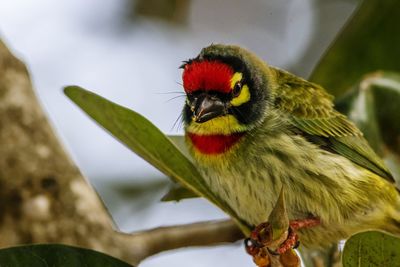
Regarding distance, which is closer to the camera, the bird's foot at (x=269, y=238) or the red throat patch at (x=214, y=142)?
the bird's foot at (x=269, y=238)

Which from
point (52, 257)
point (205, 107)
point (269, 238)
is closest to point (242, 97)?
point (205, 107)

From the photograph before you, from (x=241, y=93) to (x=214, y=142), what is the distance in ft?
0.62

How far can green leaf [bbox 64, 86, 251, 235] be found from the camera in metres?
2.10

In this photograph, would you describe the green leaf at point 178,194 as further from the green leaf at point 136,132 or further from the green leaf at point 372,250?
the green leaf at point 372,250

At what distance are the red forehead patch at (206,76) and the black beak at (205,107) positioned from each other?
3 centimetres

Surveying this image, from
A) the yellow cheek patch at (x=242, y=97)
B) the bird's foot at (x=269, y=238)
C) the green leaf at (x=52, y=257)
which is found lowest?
the green leaf at (x=52, y=257)

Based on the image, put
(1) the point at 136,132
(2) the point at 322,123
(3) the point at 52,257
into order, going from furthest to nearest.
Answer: (2) the point at 322,123 < (1) the point at 136,132 < (3) the point at 52,257

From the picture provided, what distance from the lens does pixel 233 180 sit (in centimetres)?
242

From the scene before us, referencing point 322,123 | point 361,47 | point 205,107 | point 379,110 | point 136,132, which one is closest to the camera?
point 136,132

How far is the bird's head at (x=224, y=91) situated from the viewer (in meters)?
2.36

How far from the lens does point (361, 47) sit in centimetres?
303

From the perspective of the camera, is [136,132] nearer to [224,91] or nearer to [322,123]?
[224,91]

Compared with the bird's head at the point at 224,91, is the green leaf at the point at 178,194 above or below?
below

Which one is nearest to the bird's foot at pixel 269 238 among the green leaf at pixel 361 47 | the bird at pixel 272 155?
the bird at pixel 272 155
